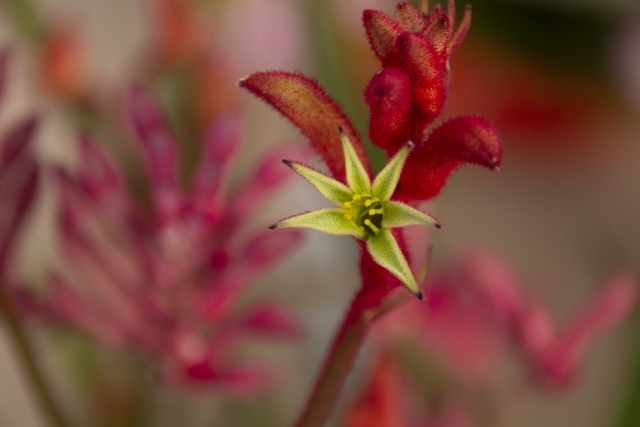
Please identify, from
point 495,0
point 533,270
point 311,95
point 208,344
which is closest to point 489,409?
point 208,344

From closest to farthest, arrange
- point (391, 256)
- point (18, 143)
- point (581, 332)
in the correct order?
1. point (391, 256)
2. point (18, 143)
3. point (581, 332)

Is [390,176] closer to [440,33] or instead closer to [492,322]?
[440,33]

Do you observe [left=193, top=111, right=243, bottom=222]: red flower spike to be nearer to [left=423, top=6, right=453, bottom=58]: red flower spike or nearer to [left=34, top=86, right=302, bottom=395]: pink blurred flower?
[left=34, top=86, right=302, bottom=395]: pink blurred flower

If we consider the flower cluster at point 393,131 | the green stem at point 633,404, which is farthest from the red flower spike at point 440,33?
the green stem at point 633,404

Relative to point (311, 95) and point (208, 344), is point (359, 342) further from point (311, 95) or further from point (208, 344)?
point (208, 344)

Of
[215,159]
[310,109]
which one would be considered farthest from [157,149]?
[310,109]

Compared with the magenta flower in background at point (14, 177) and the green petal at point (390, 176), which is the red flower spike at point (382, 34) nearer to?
the green petal at point (390, 176)

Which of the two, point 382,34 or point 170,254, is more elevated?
point 382,34
